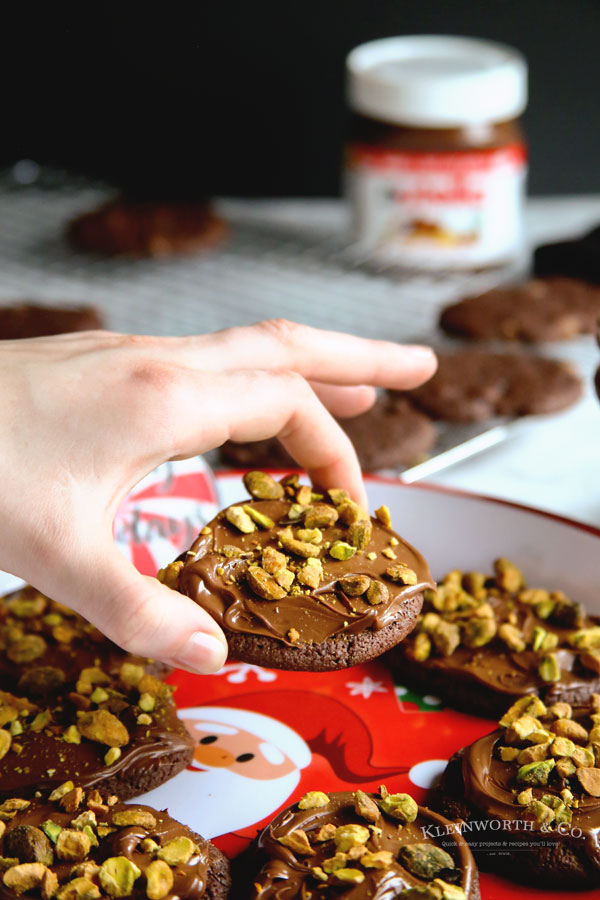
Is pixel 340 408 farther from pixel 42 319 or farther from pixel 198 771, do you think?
pixel 42 319

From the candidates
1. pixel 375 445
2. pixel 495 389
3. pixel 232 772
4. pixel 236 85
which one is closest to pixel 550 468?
pixel 495 389

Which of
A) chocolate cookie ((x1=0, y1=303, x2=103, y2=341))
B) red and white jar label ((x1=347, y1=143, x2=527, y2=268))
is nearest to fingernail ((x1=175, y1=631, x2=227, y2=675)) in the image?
chocolate cookie ((x1=0, y1=303, x2=103, y2=341))

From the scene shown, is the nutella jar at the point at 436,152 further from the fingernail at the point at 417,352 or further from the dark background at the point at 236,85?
the fingernail at the point at 417,352

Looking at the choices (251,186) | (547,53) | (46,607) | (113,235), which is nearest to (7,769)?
(46,607)

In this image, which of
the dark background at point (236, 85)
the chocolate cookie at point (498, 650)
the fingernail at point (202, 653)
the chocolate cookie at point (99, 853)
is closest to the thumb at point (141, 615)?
the fingernail at point (202, 653)

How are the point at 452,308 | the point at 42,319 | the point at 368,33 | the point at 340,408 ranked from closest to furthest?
the point at 340,408 < the point at 42,319 < the point at 452,308 < the point at 368,33

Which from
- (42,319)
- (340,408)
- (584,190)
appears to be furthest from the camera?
(584,190)

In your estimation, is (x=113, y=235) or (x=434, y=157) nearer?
(x=434, y=157)
